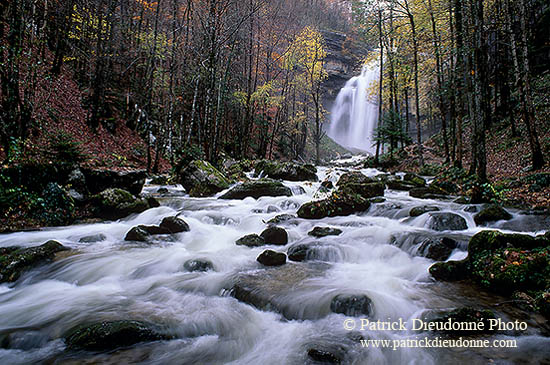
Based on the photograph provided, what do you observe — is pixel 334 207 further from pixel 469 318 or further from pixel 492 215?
pixel 469 318

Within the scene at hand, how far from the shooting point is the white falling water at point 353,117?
50.2m

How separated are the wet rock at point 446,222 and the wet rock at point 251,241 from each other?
4.41 metres

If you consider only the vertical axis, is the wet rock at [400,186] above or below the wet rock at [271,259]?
above

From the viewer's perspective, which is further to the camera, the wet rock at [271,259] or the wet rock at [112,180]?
the wet rock at [112,180]

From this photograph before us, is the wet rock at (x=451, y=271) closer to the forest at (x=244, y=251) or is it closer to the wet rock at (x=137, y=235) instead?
the forest at (x=244, y=251)

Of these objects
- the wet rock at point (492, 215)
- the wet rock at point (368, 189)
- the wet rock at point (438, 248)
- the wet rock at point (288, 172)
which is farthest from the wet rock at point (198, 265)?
the wet rock at point (288, 172)

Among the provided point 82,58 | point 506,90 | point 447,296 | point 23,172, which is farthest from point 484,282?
point 82,58

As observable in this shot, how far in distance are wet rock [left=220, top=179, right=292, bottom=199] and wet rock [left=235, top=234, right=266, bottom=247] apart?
15.4 feet

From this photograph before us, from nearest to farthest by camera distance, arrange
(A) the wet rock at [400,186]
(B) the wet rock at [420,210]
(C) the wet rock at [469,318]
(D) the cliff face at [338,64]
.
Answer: (C) the wet rock at [469,318] → (B) the wet rock at [420,210] → (A) the wet rock at [400,186] → (D) the cliff face at [338,64]

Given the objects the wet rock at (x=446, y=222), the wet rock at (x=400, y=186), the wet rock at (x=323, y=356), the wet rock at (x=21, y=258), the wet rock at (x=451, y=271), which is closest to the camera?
the wet rock at (x=323, y=356)

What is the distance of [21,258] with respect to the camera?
17.1 ft

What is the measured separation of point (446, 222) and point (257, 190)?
7.06m

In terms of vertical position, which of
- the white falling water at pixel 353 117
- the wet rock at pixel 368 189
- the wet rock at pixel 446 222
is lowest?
the wet rock at pixel 446 222

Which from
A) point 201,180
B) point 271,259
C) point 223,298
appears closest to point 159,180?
point 201,180
